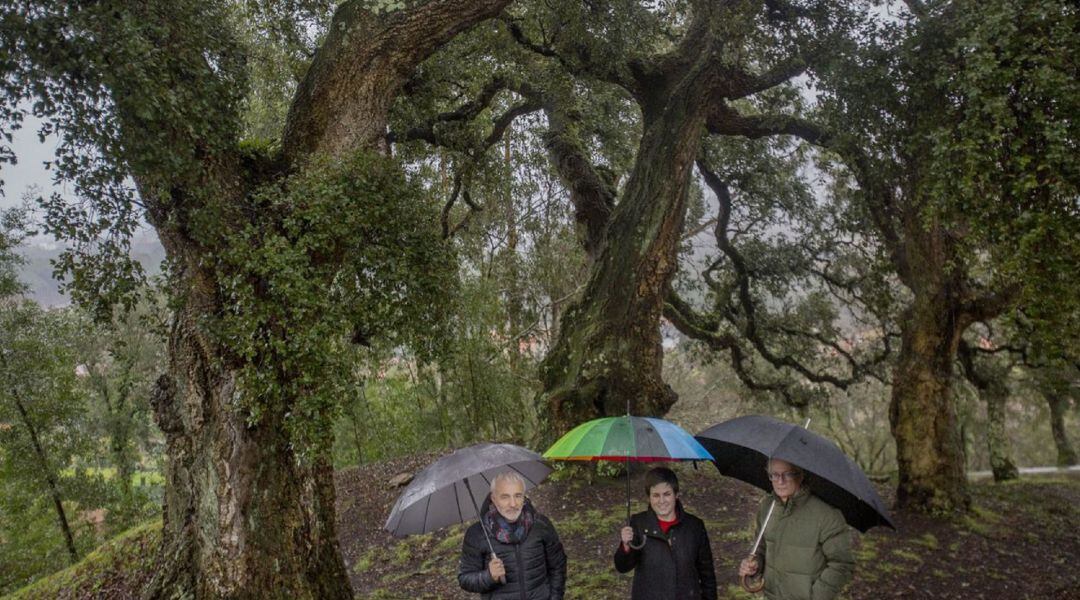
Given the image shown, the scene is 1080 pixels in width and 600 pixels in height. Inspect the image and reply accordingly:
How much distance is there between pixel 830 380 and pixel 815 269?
93.2 inches

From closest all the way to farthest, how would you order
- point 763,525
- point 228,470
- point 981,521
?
point 763,525, point 228,470, point 981,521

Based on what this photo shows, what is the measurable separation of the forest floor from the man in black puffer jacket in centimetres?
265

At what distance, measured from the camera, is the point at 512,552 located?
3.43 m

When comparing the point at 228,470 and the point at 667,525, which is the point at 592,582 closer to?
the point at 667,525

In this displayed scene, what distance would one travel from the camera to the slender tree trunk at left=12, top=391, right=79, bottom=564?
13.2m

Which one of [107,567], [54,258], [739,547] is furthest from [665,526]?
[107,567]

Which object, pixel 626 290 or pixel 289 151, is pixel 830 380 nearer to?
pixel 626 290

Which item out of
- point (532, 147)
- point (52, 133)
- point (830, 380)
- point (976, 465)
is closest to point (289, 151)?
point (52, 133)

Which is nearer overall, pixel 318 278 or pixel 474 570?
pixel 474 570

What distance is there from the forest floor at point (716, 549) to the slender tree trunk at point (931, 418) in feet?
1.03

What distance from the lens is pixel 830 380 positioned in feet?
45.2

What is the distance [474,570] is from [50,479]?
48.6 feet

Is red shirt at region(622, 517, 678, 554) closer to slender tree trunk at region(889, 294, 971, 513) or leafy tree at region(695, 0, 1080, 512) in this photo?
leafy tree at region(695, 0, 1080, 512)

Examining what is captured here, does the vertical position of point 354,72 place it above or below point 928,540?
above
